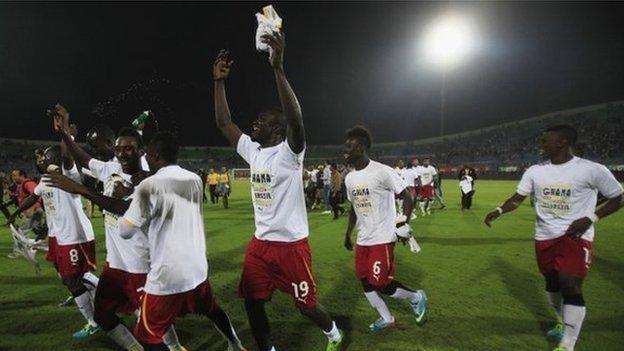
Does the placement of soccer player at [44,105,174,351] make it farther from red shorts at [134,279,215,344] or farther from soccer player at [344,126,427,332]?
soccer player at [344,126,427,332]

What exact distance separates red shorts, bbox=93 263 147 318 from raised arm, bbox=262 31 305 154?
1891 mm

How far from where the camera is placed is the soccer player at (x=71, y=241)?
15.5 feet

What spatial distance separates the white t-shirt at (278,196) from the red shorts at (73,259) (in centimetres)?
246

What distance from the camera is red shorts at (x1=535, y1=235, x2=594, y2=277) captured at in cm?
420

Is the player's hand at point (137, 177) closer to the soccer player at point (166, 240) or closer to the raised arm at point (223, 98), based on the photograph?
the soccer player at point (166, 240)

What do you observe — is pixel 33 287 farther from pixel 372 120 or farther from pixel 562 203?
pixel 372 120

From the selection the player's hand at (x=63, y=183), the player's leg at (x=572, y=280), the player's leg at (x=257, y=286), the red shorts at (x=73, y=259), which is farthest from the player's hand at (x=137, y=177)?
the player's leg at (x=572, y=280)

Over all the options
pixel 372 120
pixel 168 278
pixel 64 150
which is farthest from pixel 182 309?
pixel 372 120

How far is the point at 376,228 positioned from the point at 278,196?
1515 mm

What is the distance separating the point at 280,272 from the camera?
3.68m

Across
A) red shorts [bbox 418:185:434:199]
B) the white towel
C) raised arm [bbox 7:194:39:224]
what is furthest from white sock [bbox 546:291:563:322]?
red shorts [bbox 418:185:434:199]

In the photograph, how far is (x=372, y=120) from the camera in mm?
79562

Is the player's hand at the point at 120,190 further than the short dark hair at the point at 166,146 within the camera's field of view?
Yes

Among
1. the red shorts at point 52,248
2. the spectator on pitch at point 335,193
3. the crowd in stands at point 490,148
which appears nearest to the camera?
the red shorts at point 52,248
